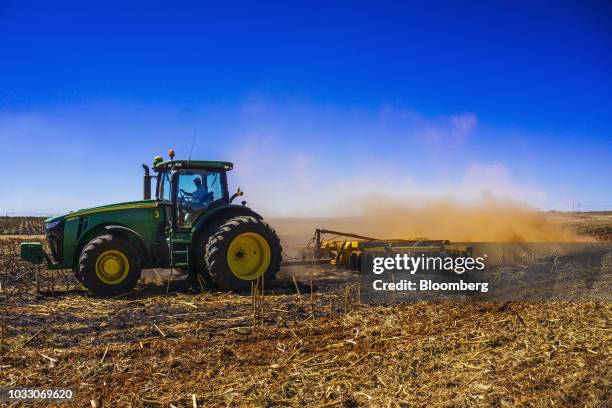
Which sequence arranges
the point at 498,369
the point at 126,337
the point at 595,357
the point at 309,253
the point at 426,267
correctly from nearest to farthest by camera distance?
the point at 498,369, the point at 595,357, the point at 126,337, the point at 426,267, the point at 309,253

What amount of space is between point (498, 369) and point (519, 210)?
18.8 m

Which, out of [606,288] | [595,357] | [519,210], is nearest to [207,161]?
[595,357]

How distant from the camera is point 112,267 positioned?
9945mm

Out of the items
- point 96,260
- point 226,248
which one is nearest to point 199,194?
point 226,248

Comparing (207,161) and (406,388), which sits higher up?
(207,161)

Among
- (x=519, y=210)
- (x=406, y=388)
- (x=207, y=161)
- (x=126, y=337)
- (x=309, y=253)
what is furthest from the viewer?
(x=519, y=210)

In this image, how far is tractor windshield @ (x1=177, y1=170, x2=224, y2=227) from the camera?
429 inches

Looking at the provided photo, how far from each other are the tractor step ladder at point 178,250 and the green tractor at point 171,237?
21 mm

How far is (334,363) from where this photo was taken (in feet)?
19.7

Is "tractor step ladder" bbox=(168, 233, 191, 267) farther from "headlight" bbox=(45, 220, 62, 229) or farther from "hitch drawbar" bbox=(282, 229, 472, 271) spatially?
"hitch drawbar" bbox=(282, 229, 472, 271)

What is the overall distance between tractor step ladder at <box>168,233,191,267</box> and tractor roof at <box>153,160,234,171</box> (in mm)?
1511

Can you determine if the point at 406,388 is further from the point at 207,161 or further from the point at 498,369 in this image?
the point at 207,161

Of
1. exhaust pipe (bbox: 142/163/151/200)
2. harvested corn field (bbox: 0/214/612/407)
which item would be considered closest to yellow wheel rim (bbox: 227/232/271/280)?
harvested corn field (bbox: 0/214/612/407)

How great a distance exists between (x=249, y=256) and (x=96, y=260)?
307 cm
